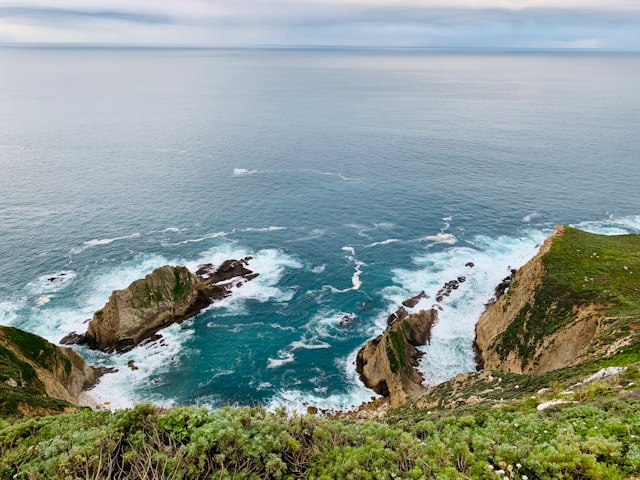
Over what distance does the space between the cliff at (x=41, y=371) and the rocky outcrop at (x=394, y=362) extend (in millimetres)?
37720

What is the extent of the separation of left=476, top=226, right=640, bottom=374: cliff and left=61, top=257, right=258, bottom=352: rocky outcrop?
47.2 m

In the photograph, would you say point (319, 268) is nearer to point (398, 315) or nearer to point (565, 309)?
point (398, 315)

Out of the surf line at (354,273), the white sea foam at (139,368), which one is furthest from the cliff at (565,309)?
the white sea foam at (139,368)

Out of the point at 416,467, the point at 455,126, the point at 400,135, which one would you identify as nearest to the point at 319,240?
the point at 416,467

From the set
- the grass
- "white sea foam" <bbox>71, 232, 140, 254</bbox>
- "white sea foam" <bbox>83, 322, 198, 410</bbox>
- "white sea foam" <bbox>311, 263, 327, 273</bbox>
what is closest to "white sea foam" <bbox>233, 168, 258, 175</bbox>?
"white sea foam" <bbox>71, 232, 140, 254</bbox>

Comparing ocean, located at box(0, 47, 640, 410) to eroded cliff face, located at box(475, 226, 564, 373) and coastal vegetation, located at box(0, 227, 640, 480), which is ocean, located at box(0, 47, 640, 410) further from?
coastal vegetation, located at box(0, 227, 640, 480)

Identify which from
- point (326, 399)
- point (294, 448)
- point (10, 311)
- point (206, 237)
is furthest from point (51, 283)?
point (294, 448)

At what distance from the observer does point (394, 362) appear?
5856cm

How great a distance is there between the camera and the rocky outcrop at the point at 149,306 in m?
65.6

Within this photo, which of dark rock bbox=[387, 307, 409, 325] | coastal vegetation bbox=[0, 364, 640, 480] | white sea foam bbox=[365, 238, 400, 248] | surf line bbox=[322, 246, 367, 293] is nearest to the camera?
coastal vegetation bbox=[0, 364, 640, 480]

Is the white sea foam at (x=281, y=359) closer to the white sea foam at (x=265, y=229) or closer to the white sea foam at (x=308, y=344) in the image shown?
the white sea foam at (x=308, y=344)

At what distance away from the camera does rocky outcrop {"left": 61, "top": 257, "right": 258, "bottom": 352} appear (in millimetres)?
65625

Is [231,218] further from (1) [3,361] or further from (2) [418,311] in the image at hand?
(1) [3,361]

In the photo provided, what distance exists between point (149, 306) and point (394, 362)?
4035 centimetres
